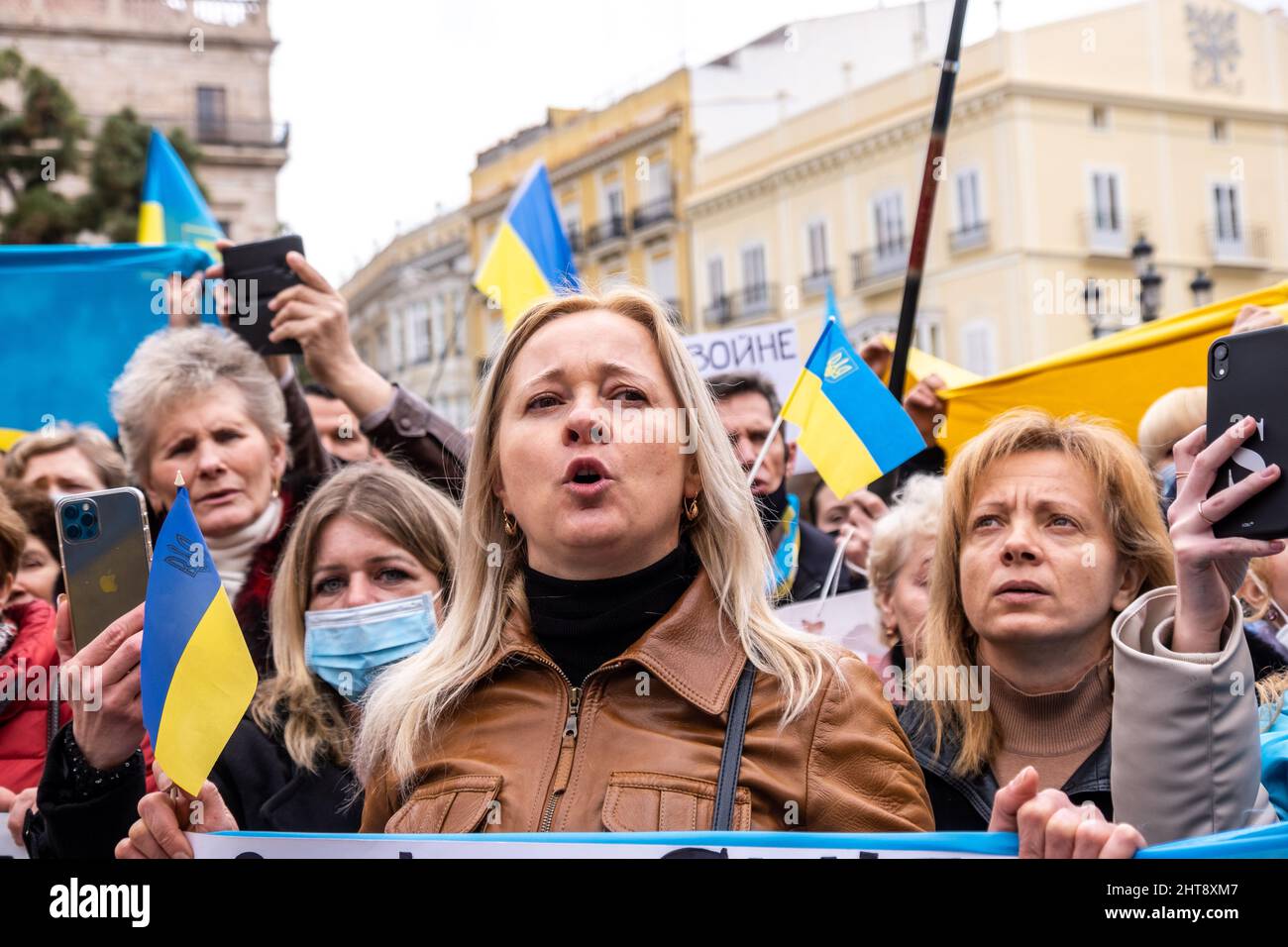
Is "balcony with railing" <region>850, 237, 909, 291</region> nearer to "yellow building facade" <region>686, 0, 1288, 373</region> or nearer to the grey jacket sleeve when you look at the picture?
"yellow building facade" <region>686, 0, 1288, 373</region>

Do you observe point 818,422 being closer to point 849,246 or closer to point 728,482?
point 728,482

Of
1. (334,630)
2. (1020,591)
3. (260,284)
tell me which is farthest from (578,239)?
(1020,591)

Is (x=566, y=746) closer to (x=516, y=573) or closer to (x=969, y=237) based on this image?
(x=516, y=573)

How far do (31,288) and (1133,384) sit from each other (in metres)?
3.87

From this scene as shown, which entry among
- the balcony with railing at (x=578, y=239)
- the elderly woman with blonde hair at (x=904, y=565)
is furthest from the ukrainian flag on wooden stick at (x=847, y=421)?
the balcony with railing at (x=578, y=239)

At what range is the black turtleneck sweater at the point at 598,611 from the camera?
9.51 ft

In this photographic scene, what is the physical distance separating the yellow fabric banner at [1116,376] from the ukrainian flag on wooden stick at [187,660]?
3281 millimetres

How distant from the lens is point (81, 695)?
2.87 metres

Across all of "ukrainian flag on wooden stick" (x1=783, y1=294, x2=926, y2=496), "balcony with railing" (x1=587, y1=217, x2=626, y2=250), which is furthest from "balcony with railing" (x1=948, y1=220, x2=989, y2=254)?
"ukrainian flag on wooden stick" (x1=783, y1=294, x2=926, y2=496)

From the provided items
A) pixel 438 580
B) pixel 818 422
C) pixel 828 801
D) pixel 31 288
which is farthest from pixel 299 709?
pixel 31 288

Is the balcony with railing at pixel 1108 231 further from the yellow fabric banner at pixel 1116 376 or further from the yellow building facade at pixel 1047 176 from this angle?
the yellow fabric banner at pixel 1116 376

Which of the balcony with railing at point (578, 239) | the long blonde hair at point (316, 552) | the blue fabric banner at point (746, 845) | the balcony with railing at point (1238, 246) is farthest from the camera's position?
the balcony with railing at point (578, 239)

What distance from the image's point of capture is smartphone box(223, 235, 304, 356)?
474cm

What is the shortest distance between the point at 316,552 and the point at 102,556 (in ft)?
3.49
